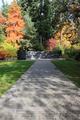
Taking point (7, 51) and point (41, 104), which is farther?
point (7, 51)

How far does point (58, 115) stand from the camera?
8203 mm

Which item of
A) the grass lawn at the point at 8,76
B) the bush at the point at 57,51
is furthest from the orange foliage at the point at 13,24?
the grass lawn at the point at 8,76

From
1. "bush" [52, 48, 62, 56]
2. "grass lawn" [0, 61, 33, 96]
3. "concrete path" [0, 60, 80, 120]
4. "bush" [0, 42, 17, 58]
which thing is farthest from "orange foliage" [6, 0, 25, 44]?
"concrete path" [0, 60, 80, 120]

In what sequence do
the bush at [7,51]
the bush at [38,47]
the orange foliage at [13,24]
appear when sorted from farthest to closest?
1. the bush at [38,47]
2. the orange foliage at [13,24]
3. the bush at [7,51]

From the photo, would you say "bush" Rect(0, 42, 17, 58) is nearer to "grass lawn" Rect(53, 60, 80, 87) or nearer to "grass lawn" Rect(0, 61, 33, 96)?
"grass lawn" Rect(53, 60, 80, 87)

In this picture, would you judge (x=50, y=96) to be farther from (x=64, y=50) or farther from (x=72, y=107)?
(x=64, y=50)

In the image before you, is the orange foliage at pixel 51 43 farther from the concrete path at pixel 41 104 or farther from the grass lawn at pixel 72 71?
the concrete path at pixel 41 104

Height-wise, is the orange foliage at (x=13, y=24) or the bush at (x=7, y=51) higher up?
the orange foliage at (x=13, y=24)

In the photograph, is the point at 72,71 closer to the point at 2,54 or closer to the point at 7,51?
the point at 2,54

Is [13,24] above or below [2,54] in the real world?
above

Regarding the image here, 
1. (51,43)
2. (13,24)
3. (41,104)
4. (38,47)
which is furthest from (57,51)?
(41,104)

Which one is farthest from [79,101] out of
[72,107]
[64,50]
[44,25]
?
[44,25]

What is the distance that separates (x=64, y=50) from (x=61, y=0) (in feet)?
117

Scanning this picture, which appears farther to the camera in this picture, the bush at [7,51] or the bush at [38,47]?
the bush at [38,47]
